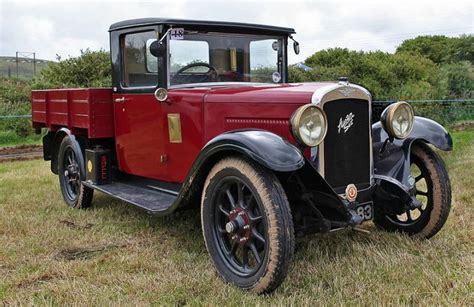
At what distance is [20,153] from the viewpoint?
393 inches

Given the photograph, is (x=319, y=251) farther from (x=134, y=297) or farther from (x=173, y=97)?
(x=173, y=97)

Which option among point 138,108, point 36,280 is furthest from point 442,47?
point 36,280

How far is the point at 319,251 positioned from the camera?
3566mm

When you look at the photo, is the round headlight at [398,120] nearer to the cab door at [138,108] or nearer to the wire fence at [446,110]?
the cab door at [138,108]

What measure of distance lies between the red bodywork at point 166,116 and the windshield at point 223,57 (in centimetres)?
23

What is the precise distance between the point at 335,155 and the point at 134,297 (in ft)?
5.17

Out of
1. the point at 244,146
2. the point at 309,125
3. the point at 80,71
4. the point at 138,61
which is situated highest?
the point at 80,71

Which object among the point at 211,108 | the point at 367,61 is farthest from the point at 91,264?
the point at 367,61

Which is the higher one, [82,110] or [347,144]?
[82,110]

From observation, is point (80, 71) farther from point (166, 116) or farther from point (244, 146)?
point (244, 146)

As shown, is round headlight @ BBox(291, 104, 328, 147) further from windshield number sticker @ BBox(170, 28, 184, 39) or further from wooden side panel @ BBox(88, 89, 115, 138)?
wooden side panel @ BBox(88, 89, 115, 138)

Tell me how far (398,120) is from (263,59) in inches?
58.2

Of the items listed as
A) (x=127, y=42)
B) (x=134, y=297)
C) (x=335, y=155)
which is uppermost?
(x=127, y=42)

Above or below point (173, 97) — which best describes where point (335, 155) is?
below
